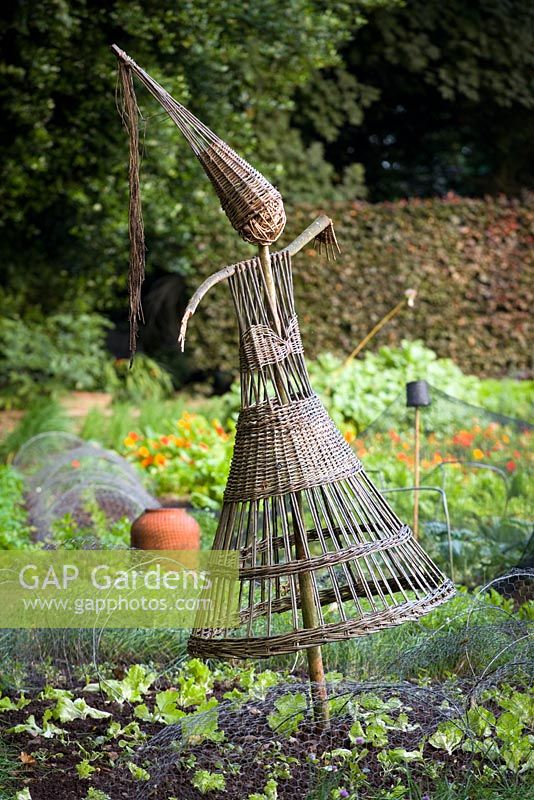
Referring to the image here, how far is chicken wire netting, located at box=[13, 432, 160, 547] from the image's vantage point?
5301mm

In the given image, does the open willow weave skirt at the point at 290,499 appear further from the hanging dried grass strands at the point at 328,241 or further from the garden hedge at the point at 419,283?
the garden hedge at the point at 419,283

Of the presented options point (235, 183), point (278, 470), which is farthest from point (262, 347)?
point (235, 183)

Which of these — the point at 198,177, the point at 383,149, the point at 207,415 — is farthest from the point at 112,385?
the point at 383,149

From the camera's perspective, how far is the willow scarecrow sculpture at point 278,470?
2.50m

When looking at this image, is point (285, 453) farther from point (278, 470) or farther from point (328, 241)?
point (328, 241)

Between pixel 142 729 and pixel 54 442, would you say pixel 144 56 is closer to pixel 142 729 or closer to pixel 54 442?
pixel 54 442

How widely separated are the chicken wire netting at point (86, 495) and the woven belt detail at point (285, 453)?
244cm

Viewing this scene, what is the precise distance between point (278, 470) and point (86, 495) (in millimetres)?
3215

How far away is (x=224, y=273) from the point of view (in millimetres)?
2635

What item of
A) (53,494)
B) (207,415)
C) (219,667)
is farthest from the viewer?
(207,415)

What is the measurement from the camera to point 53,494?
5793mm

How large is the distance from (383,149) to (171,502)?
358 inches

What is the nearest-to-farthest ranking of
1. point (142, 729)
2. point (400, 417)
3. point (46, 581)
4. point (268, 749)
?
1. point (268, 749)
2. point (142, 729)
3. point (46, 581)
4. point (400, 417)

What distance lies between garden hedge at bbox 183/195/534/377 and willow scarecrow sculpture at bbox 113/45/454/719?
21.1ft
